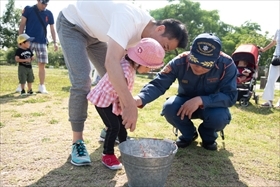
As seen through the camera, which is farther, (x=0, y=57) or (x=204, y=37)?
(x=0, y=57)

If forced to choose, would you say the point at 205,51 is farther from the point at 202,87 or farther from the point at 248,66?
the point at 248,66

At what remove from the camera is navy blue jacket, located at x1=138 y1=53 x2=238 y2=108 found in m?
2.56

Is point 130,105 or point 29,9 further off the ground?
point 29,9

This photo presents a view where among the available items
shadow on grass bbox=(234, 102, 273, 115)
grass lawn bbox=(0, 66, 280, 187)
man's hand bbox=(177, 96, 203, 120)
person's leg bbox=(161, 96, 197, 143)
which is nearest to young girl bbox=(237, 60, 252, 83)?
shadow on grass bbox=(234, 102, 273, 115)

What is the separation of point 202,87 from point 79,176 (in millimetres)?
1333

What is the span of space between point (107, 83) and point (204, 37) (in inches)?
34.8

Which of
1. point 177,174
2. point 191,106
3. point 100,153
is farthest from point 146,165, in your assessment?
point 100,153

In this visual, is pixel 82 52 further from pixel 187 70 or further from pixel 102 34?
pixel 187 70

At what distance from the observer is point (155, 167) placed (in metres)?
1.78

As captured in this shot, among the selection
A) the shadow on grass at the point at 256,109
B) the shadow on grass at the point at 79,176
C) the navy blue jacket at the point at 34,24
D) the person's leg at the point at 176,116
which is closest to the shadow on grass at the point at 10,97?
the navy blue jacket at the point at 34,24

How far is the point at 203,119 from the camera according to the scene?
2.76m

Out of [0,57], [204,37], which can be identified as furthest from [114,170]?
[0,57]

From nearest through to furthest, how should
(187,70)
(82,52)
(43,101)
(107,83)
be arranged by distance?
(107,83)
(82,52)
(187,70)
(43,101)

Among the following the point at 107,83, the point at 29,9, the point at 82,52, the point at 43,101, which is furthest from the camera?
the point at 29,9
